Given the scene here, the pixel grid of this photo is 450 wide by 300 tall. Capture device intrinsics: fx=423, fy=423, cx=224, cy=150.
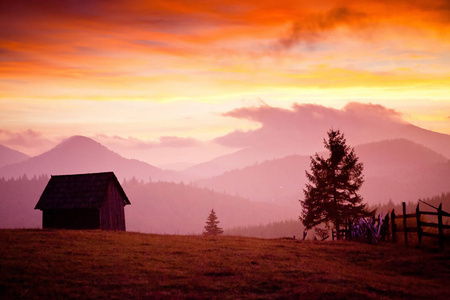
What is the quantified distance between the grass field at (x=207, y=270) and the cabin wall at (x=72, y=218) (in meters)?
14.2

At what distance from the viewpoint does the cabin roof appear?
147ft

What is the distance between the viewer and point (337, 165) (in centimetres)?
4947

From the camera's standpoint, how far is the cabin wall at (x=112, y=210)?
4494 cm

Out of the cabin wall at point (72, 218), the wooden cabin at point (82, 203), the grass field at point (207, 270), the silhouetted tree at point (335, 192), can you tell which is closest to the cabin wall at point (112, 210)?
the wooden cabin at point (82, 203)

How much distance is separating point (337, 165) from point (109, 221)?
2660 cm

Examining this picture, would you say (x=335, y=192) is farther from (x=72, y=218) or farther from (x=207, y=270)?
(x=207, y=270)

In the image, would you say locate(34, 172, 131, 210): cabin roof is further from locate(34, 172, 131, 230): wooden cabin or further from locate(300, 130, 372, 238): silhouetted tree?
locate(300, 130, 372, 238): silhouetted tree

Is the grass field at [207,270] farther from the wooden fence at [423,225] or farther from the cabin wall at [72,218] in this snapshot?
the cabin wall at [72,218]

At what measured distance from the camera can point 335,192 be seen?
48.4m

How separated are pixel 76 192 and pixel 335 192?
94.7 ft

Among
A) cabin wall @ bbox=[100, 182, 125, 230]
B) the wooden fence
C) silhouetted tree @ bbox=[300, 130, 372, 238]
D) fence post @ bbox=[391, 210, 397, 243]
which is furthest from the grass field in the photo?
silhouetted tree @ bbox=[300, 130, 372, 238]

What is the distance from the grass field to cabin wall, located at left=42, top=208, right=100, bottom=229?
46.4 ft

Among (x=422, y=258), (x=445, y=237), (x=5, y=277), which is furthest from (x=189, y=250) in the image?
(x=445, y=237)

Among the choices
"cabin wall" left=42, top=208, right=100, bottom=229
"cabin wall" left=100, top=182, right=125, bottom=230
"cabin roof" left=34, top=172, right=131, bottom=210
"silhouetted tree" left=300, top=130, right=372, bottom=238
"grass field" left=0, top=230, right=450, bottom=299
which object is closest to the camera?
"grass field" left=0, top=230, right=450, bottom=299
